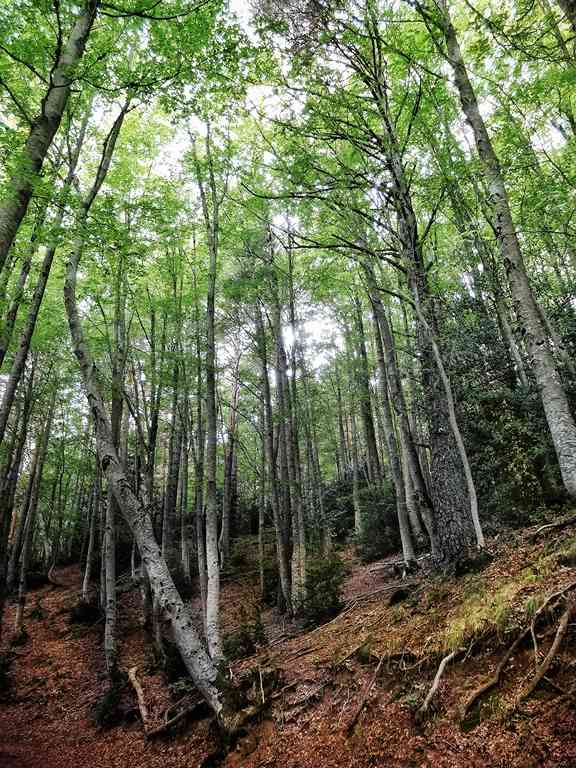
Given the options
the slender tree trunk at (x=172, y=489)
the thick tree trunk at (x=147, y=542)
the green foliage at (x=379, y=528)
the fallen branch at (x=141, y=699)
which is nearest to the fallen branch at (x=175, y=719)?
the fallen branch at (x=141, y=699)

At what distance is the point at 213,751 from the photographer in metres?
4.80

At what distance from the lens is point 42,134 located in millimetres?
4785

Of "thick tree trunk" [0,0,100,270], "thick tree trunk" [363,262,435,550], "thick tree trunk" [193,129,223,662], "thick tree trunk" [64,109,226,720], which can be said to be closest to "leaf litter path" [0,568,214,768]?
"thick tree trunk" [64,109,226,720]

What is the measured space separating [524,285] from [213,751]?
7.26 meters

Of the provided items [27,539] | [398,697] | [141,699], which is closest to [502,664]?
[398,697]

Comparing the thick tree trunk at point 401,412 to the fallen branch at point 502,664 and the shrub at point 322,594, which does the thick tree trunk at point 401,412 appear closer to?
the shrub at point 322,594

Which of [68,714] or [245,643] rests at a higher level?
[245,643]

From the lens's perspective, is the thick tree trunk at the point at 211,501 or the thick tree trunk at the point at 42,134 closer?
the thick tree trunk at the point at 42,134

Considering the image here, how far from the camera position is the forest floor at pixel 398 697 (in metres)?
2.54

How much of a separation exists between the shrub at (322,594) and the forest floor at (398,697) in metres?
0.45

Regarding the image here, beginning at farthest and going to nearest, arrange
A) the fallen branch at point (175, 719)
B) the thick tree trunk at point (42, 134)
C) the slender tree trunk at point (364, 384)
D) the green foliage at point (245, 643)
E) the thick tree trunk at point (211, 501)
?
the slender tree trunk at point (364, 384), the green foliage at point (245, 643), the thick tree trunk at point (211, 501), the fallen branch at point (175, 719), the thick tree trunk at point (42, 134)

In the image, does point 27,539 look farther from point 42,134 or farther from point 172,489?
point 42,134

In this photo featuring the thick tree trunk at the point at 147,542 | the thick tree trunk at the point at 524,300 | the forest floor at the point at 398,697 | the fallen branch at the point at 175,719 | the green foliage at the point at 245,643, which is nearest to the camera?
the forest floor at the point at 398,697

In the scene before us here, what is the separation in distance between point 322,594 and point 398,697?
4640 millimetres
